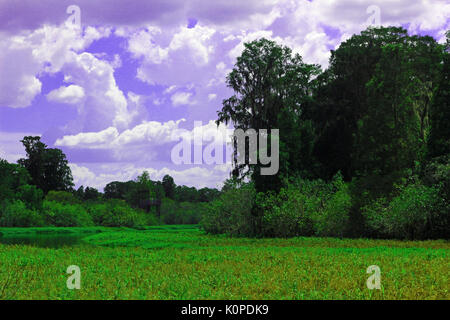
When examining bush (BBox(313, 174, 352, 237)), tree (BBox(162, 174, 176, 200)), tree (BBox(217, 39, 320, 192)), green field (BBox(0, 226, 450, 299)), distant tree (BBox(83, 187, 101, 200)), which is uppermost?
tree (BBox(217, 39, 320, 192))

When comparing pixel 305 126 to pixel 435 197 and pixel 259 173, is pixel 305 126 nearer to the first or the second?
pixel 259 173

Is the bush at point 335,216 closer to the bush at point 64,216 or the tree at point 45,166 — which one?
the bush at point 64,216

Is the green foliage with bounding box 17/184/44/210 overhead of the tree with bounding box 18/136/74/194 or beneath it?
beneath

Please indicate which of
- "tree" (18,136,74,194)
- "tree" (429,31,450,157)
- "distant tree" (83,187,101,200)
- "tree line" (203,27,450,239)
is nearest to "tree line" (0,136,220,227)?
"tree" (18,136,74,194)

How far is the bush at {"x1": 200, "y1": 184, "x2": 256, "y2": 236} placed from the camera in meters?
29.7

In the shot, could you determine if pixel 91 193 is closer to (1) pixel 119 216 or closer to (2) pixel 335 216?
(1) pixel 119 216

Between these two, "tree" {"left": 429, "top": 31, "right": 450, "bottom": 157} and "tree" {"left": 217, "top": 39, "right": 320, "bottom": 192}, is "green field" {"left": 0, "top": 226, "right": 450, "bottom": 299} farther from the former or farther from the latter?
"tree" {"left": 217, "top": 39, "right": 320, "bottom": 192}

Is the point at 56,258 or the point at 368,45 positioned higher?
the point at 368,45

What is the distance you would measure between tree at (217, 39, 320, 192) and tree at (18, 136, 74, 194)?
4514 cm

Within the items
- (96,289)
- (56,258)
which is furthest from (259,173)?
(96,289)

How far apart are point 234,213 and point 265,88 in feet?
32.2

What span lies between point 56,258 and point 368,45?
2547 centimetres

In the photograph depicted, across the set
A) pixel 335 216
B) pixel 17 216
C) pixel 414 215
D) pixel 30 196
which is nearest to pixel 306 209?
pixel 335 216
